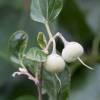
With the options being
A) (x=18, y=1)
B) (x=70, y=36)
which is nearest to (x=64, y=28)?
(x=70, y=36)

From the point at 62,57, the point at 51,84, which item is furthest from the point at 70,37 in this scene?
the point at 62,57

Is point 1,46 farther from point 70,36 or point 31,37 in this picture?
point 70,36

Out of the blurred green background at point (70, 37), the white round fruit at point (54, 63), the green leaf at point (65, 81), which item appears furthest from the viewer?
the blurred green background at point (70, 37)

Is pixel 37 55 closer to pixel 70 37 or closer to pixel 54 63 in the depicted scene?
pixel 54 63

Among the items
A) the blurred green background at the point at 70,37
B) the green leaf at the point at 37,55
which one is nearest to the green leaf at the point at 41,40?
the green leaf at the point at 37,55

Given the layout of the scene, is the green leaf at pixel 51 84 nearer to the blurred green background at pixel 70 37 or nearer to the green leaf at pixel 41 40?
the green leaf at pixel 41 40

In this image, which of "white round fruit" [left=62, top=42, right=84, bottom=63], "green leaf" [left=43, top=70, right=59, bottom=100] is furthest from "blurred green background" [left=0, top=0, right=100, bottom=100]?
"white round fruit" [left=62, top=42, right=84, bottom=63]
